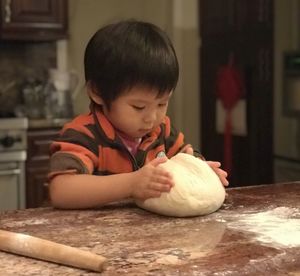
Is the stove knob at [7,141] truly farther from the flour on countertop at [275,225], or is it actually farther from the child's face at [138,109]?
the flour on countertop at [275,225]

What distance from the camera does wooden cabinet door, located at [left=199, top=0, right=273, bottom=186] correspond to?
3.25m

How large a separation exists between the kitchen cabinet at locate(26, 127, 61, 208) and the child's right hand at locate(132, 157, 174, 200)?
1.89 metres

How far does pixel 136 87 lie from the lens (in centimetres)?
102

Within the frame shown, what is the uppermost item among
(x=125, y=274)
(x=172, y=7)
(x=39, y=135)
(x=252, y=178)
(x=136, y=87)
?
(x=172, y=7)

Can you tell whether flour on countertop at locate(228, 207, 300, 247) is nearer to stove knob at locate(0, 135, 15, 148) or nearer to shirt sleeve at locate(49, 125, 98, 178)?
shirt sleeve at locate(49, 125, 98, 178)

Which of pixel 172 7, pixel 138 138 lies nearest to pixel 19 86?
pixel 172 7

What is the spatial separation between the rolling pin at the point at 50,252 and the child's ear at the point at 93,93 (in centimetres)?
42

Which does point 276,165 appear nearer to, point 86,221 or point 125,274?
point 86,221

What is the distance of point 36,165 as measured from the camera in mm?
2805

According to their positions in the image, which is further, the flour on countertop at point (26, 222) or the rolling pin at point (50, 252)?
the flour on countertop at point (26, 222)

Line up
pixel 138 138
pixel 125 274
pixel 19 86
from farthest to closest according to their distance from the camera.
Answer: pixel 19 86, pixel 138 138, pixel 125 274

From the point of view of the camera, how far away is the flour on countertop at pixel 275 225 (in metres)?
0.75

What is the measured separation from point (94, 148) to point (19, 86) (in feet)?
7.90

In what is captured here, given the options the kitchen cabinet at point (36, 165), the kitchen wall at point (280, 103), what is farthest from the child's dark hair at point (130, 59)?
the kitchen wall at point (280, 103)
